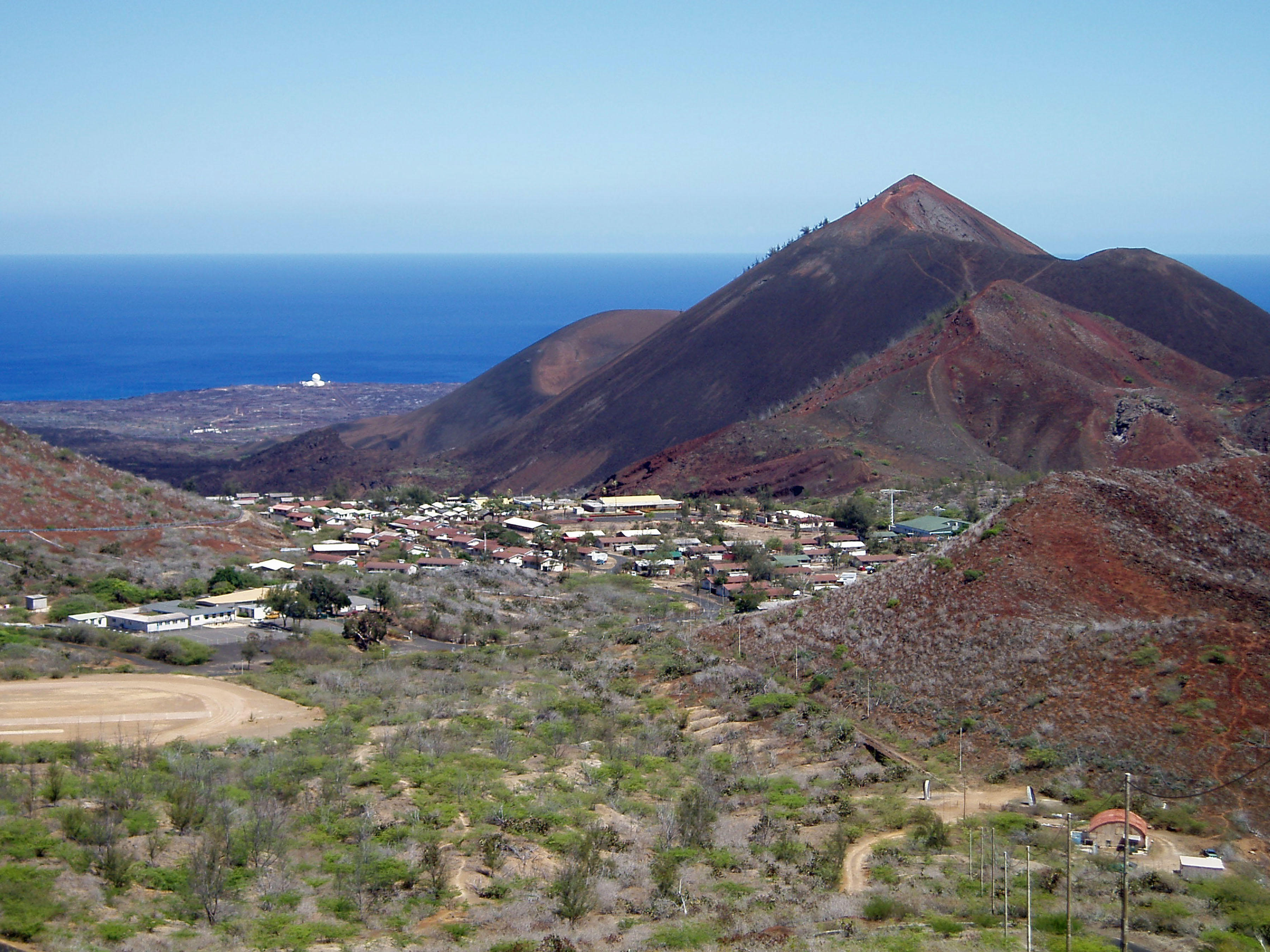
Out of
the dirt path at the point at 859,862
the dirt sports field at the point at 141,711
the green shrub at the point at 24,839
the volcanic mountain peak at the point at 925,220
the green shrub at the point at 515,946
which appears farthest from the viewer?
the volcanic mountain peak at the point at 925,220

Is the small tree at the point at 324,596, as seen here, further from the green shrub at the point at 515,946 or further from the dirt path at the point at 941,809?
the green shrub at the point at 515,946

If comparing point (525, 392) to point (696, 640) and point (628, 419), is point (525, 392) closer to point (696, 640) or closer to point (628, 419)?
point (628, 419)

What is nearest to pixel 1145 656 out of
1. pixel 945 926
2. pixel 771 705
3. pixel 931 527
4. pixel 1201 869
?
pixel 1201 869

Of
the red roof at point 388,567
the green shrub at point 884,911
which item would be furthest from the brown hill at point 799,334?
the green shrub at point 884,911

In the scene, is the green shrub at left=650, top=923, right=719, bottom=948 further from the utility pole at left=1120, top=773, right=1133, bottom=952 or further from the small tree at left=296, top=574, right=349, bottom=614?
the small tree at left=296, top=574, right=349, bottom=614

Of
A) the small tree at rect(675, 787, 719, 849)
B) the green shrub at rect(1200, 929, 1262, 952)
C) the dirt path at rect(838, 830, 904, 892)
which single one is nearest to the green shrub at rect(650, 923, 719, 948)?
the dirt path at rect(838, 830, 904, 892)

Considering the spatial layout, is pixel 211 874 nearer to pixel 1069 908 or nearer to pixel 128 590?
pixel 1069 908

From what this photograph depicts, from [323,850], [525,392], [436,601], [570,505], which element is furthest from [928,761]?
[525,392]

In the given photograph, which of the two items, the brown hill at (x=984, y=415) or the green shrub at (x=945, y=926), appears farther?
the brown hill at (x=984, y=415)
